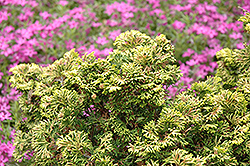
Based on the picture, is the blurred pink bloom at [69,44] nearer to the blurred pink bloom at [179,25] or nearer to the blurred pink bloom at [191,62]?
the blurred pink bloom at [179,25]

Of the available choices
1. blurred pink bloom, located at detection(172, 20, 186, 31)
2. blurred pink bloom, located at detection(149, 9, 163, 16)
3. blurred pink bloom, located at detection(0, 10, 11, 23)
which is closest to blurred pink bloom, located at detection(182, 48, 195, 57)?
blurred pink bloom, located at detection(172, 20, 186, 31)

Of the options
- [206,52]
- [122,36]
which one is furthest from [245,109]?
[206,52]

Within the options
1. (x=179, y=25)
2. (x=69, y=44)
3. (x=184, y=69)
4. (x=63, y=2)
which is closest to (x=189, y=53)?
(x=184, y=69)

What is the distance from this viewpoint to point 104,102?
6.68 ft

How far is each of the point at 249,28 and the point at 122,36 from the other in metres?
0.96

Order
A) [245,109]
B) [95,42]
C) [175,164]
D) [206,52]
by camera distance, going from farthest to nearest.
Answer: [95,42], [206,52], [245,109], [175,164]

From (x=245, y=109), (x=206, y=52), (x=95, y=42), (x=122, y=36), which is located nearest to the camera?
(x=245, y=109)

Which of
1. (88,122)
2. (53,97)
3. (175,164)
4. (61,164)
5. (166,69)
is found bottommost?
(61,164)

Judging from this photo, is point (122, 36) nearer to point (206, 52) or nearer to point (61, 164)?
point (61, 164)

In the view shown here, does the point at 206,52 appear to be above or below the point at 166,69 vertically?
below

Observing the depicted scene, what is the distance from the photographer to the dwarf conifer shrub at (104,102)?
6.27 feet

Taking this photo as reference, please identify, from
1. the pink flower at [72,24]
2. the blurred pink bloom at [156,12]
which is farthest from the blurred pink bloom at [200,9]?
the pink flower at [72,24]

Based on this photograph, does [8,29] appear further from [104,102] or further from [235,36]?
[235,36]

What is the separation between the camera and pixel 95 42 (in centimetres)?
415
